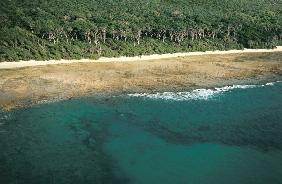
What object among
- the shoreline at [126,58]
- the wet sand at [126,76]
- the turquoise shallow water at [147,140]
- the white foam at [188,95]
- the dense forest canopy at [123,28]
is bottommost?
the turquoise shallow water at [147,140]

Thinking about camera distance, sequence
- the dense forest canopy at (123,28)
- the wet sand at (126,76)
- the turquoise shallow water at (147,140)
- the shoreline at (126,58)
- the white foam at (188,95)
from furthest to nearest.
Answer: the dense forest canopy at (123,28)
the shoreline at (126,58)
the wet sand at (126,76)
the white foam at (188,95)
the turquoise shallow water at (147,140)

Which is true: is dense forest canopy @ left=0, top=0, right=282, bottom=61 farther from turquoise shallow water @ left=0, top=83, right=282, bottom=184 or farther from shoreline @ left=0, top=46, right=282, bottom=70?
turquoise shallow water @ left=0, top=83, right=282, bottom=184

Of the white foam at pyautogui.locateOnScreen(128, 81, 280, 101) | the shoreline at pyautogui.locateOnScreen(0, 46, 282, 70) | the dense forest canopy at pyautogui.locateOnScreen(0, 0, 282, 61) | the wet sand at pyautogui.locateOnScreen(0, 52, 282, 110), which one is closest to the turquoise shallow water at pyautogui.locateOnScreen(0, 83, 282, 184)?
the white foam at pyautogui.locateOnScreen(128, 81, 280, 101)

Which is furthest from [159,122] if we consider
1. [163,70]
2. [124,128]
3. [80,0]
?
[80,0]

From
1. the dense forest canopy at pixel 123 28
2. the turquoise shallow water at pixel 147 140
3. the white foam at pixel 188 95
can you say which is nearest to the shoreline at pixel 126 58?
the dense forest canopy at pixel 123 28

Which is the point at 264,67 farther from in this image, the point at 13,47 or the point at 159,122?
the point at 13,47

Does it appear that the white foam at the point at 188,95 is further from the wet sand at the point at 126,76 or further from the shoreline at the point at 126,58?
the shoreline at the point at 126,58
